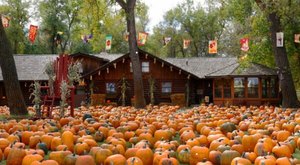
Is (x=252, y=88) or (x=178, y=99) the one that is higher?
(x=252, y=88)

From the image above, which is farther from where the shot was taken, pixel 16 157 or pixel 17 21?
pixel 17 21

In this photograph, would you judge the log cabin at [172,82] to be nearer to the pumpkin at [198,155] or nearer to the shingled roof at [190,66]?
the shingled roof at [190,66]

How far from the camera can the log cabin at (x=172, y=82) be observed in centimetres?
2884

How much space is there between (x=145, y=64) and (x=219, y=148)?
2523 centimetres

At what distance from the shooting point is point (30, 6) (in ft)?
196

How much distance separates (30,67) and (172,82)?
11.7m

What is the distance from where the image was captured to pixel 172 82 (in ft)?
104

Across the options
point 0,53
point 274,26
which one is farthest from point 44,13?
point 0,53

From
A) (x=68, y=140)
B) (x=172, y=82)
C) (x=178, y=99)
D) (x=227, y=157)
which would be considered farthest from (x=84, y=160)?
(x=172, y=82)

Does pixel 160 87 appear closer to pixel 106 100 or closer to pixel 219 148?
pixel 106 100

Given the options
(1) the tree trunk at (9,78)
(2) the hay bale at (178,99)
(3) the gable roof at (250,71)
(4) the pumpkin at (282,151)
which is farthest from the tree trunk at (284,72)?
(4) the pumpkin at (282,151)

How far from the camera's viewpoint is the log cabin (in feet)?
94.6

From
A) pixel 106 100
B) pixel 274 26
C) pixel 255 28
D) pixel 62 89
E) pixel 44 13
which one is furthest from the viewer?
pixel 44 13

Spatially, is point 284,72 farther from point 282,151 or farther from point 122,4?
point 282,151
